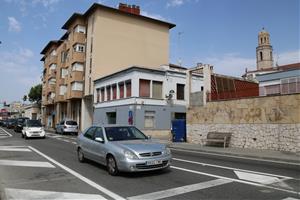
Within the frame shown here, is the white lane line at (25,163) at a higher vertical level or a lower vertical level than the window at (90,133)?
lower

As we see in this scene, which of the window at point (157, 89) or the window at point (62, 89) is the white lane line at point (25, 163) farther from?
the window at point (62, 89)

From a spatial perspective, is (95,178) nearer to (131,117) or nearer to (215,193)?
(215,193)

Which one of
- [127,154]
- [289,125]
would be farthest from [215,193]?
[289,125]

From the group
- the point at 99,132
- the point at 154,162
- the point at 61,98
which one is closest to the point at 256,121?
the point at 99,132

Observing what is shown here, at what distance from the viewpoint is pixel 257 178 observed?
8820 mm

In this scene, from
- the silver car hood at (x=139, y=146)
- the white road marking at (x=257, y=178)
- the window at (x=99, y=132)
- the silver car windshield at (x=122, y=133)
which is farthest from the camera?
the window at (x=99, y=132)

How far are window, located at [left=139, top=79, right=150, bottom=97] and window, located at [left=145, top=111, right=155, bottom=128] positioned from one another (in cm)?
192

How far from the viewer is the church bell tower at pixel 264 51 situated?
11475 centimetres

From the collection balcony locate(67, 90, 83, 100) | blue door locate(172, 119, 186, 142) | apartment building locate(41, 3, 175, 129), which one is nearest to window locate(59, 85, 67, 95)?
apartment building locate(41, 3, 175, 129)

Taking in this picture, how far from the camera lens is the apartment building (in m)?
41.7

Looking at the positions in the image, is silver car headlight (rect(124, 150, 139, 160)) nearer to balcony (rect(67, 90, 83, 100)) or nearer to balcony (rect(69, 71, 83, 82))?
balcony (rect(67, 90, 83, 100))

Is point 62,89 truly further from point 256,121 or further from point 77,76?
point 256,121

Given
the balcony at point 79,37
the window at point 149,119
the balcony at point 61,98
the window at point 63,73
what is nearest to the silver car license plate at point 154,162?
the window at point 149,119

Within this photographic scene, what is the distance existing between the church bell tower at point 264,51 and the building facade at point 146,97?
87.2 meters
